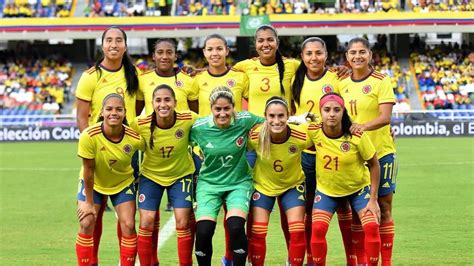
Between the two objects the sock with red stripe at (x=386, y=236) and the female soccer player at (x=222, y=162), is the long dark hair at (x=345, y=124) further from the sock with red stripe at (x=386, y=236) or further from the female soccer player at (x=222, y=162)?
the sock with red stripe at (x=386, y=236)

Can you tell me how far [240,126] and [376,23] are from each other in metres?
27.8

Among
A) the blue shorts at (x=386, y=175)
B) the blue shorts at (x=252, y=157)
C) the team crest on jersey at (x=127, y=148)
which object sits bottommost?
the blue shorts at (x=386, y=175)

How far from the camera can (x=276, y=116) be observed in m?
8.13

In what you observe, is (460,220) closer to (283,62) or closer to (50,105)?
(283,62)

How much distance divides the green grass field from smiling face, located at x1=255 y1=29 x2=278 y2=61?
209 centimetres

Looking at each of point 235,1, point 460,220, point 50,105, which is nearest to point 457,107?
point 235,1

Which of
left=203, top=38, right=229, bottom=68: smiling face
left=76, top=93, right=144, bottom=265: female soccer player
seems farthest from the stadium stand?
left=76, top=93, right=144, bottom=265: female soccer player

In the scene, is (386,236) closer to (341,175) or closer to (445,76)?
(341,175)

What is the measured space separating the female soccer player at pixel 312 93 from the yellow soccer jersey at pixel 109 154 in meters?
1.54

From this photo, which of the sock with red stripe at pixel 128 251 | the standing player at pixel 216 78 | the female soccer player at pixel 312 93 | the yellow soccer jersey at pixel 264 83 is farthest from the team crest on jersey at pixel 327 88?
the sock with red stripe at pixel 128 251

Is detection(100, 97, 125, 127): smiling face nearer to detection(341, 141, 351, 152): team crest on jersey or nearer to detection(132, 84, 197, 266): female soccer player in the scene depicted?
detection(132, 84, 197, 266): female soccer player

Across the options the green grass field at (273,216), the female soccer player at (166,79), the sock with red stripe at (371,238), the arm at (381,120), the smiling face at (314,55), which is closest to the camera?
the sock with red stripe at (371,238)

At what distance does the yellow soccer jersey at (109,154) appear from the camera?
8227 millimetres

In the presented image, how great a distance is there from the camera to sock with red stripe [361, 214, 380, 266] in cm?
814
